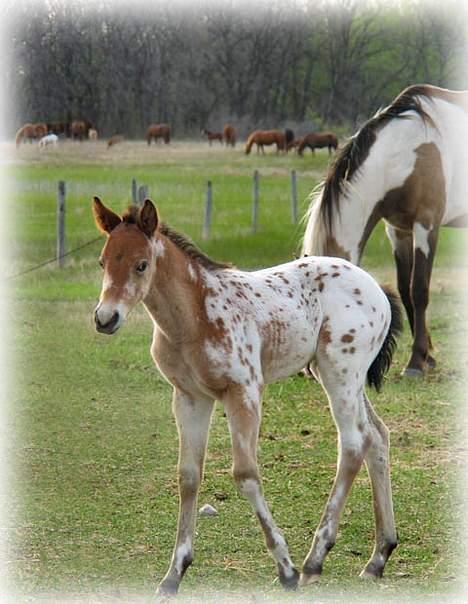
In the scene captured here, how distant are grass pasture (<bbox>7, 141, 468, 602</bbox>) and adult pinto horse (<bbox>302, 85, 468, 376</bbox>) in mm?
1035

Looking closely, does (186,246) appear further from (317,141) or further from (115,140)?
(317,141)

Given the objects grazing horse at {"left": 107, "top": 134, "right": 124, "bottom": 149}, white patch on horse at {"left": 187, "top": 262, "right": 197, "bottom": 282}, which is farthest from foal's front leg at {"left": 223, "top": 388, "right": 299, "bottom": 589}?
grazing horse at {"left": 107, "top": 134, "right": 124, "bottom": 149}

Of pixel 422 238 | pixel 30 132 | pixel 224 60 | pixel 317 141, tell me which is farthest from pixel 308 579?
pixel 317 141

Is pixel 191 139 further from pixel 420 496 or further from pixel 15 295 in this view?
pixel 420 496

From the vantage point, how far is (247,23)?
62.4ft

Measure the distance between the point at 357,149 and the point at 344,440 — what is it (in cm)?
462

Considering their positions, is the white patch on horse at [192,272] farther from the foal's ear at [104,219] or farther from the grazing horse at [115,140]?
the grazing horse at [115,140]

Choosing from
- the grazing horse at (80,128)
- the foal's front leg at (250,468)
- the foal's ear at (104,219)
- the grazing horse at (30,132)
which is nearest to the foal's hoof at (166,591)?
the foal's front leg at (250,468)

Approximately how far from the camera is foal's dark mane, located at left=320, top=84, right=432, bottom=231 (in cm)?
876

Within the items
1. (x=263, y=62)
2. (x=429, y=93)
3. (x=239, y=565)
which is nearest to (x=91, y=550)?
(x=239, y=565)

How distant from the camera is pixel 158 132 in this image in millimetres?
23547

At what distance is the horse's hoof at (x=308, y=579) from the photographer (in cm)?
453

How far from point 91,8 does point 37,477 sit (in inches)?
314

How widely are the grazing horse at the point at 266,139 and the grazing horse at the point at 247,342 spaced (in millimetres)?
22113
